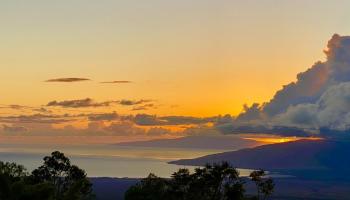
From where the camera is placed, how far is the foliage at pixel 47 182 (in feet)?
260

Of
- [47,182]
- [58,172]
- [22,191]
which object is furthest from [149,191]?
[22,191]

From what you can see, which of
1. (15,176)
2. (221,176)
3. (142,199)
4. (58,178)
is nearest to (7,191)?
(15,176)

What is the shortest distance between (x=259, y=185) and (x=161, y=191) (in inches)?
1575

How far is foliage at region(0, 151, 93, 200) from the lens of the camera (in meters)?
79.3

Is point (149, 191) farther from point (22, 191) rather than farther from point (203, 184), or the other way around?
point (22, 191)

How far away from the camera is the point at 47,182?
89.6 meters

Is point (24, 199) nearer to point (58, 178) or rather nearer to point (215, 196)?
point (58, 178)

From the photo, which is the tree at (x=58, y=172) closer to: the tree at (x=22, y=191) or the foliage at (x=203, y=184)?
the foliage at (x=203, y=184)

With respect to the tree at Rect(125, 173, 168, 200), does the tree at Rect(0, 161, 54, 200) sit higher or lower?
higher

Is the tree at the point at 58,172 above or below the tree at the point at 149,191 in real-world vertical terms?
above

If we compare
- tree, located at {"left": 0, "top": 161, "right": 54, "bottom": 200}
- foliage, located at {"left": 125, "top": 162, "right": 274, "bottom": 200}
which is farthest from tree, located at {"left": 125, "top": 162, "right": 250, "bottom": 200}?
tree, located at {"left": 0, "top": 161, "right": 54, "bottom": 200}

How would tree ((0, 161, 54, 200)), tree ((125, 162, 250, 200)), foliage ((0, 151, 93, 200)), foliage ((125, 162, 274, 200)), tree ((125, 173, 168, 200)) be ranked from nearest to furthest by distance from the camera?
tree ((0, 161, 54, 200)), foliage ((0, 151, 93, 200)), tree ((125, 173, 168, 200)), foliage ((125, 162, 274, 200)), tree ((125, 162, 250, 200))

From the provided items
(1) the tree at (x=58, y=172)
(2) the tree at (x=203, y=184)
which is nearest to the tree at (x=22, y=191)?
(2) the tree at (x=203, y=184)

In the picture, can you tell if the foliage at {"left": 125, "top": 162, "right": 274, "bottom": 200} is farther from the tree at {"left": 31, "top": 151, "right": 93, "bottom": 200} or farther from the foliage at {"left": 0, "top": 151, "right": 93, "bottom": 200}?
the foliage at {"left": 0, "top": 151, "right": 93, "bottom": 200}
